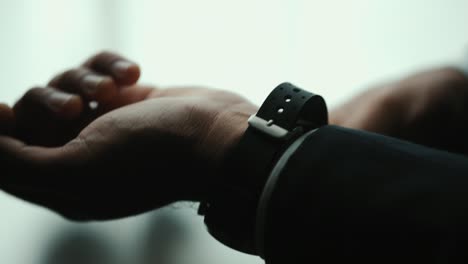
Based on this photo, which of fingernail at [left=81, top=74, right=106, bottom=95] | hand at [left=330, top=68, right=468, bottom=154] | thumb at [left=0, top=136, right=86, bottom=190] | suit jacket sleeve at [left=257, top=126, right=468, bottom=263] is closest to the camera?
suit jacket sleeve at [left=257, top=126, right=468, bottom=263]

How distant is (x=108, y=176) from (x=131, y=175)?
0.02 metres

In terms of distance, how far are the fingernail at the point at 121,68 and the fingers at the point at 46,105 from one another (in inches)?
2.7

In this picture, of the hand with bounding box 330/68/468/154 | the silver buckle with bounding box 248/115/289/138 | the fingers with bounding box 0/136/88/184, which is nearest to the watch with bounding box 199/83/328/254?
the silver buckle with bounding box 248/115/289/138

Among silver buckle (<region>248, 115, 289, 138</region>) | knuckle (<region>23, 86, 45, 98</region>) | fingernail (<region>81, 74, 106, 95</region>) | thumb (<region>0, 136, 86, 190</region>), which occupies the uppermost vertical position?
silver buckle (<region>248, 115, 289, 138</region>)

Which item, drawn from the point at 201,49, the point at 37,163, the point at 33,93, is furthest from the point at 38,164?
the point at 201,49

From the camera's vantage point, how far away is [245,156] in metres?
0.40

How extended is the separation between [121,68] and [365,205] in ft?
1.15

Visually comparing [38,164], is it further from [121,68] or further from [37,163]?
[121,68]

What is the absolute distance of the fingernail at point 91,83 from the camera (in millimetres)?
544

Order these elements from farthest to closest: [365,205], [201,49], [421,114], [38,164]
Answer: [201,49] < [421,114] < [38,164] < [365,205]

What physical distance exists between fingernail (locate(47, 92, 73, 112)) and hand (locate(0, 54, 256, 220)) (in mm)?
15

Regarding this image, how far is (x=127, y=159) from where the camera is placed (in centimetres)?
45

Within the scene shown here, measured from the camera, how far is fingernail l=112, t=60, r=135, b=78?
57cm

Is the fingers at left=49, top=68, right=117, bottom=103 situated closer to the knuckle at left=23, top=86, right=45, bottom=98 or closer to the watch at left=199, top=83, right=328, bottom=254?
the knuckle at left=23, top=86, right=45, bottom=98
